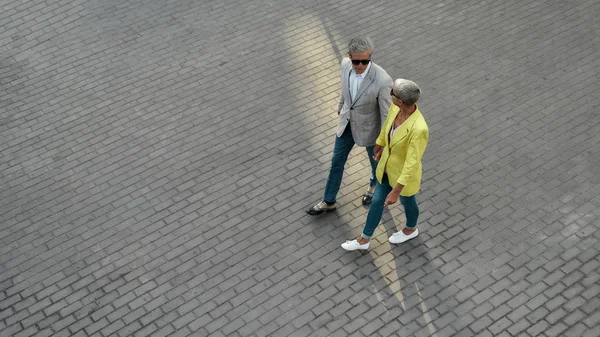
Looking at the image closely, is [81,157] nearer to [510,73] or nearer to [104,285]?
[104,285]

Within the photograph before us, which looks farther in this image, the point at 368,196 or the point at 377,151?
the point at 368,196

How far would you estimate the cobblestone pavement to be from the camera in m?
7.43

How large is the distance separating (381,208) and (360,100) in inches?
39.6

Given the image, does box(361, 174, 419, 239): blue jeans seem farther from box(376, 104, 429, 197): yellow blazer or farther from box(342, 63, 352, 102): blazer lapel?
box(342, 63, 352, 102): blazer lapel

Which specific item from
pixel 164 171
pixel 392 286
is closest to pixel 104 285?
pixel 164 171

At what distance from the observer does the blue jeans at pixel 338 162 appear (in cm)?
784

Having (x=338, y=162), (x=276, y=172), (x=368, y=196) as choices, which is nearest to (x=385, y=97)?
(x=338, y=162)

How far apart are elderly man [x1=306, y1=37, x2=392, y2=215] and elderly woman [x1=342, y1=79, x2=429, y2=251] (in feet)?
0.61

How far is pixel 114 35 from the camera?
10.9 metres

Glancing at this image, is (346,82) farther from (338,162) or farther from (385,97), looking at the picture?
(338,162)

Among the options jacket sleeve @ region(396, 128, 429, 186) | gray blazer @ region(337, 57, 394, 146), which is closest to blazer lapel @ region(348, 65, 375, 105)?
gray blazer @ region(337, 57, 394, 146)

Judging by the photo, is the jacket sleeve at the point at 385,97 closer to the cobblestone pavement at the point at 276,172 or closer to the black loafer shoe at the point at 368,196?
the black loafer shoe at the point at 368,196

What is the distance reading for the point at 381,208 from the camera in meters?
7.60

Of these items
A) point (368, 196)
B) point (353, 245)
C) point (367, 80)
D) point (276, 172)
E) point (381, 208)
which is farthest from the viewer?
point (276, 172)
